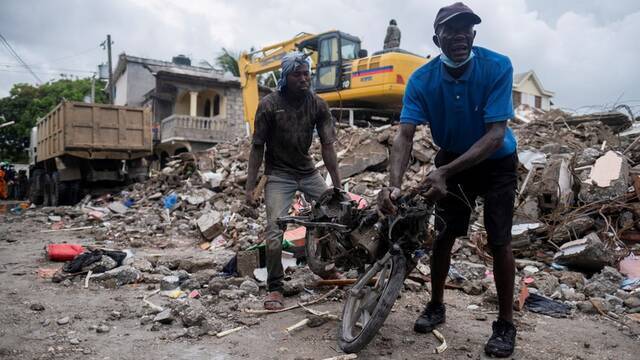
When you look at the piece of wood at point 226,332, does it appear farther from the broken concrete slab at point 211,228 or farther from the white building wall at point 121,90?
the white building wall at point 121,90

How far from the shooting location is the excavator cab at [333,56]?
488 inches

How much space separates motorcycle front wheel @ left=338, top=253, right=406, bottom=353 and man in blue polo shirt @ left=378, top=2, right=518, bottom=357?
37cm

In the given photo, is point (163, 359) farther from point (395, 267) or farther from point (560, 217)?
point (560, 217)

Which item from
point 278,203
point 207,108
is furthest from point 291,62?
point 207,108

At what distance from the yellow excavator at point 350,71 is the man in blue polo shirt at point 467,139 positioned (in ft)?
27.2

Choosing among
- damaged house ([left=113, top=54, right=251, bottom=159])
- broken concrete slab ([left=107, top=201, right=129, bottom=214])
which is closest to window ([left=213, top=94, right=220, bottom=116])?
damaged house ([left=113, top=54, right=251, bottom=159])

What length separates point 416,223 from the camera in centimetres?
290

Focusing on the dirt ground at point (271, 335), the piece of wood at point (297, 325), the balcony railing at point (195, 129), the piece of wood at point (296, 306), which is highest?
the balcony railing at point (195, 129)

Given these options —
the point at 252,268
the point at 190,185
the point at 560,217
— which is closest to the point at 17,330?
the point at 252,268

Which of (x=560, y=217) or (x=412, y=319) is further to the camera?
(x=560, y=217)

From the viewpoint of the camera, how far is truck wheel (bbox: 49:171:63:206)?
1236 centimetres

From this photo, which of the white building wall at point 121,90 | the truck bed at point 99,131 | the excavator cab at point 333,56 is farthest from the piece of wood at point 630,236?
the white building wall at point 121,90

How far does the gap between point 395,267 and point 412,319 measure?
35.6 inches

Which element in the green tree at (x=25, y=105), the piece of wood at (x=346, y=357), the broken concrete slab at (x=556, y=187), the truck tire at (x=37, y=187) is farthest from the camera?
the green tree at (x=25, y=105)
